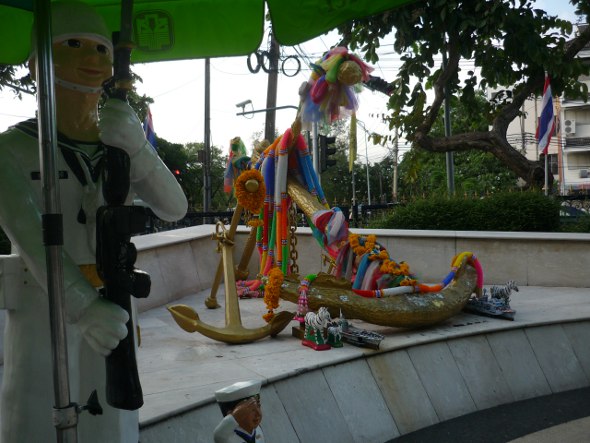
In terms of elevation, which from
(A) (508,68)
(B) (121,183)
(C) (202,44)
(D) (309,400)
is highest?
(A) (508,68)

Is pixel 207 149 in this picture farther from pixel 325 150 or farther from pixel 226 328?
pixel 226 328

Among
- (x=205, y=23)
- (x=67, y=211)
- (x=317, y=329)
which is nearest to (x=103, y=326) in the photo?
(x=67, y=211)

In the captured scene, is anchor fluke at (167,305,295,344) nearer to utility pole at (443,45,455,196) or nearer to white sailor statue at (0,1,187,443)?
white sailor statue at (0,1,187,443)

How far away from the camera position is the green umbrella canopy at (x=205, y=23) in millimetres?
2426

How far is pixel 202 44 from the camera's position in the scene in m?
2.77

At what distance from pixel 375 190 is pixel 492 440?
45.8m

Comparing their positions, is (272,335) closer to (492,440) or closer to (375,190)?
(492,440)

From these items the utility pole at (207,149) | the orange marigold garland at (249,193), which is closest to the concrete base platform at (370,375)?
the orange marigold garland at (249,193)

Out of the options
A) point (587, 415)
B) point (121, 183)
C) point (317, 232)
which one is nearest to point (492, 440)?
point (587, 415)

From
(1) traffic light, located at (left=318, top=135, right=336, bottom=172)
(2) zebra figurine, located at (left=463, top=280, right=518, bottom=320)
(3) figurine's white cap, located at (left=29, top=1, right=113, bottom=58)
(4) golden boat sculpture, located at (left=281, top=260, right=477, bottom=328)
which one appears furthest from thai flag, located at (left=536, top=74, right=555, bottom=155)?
(3) figurine's white cap, located at (left=29, top=1, right=113, bottom=58)

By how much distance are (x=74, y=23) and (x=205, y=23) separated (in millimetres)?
712

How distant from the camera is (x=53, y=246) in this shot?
1.68m

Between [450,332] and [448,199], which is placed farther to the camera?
[448,199]

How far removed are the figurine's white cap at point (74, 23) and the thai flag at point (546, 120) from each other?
9128 millimetres
